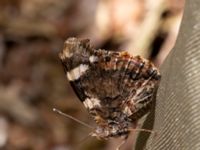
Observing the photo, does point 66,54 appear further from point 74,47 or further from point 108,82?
point 108,82

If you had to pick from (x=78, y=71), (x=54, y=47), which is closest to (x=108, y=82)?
(x=78, y=71)

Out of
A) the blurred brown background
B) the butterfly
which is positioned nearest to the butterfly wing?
the butterfly

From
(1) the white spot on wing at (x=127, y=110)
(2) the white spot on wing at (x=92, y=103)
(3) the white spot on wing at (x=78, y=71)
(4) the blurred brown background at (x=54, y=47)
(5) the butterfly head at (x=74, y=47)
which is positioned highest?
(4) the blurred brown background at (x=54, y=47)

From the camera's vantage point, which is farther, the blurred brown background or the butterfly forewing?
the blurred brown background

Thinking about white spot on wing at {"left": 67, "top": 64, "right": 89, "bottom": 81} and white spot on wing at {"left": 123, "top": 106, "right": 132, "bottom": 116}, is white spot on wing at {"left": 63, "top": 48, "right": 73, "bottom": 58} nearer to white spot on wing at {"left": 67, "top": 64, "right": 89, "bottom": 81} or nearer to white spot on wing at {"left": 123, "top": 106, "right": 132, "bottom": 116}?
white spot on wing at {"left": 67, "top": 64, "right": 89, "bottom": 81}

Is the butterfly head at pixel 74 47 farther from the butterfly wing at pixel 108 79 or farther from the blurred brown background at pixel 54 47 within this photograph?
the blurred brown background at pixel 54 47

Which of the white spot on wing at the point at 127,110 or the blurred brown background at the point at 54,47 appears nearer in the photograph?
the white spot on wing at the point at 127,110

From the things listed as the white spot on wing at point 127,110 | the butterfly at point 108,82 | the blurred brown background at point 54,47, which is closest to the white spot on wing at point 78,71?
the butterfly at point 108,82
